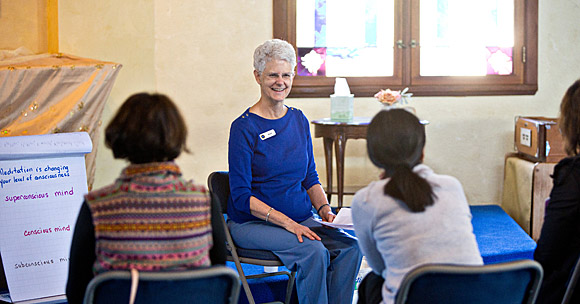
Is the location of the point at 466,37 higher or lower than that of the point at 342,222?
higher

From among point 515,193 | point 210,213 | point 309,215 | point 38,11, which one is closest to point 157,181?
point 210,213

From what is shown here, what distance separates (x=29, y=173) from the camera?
3.09m

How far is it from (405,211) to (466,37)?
12.6ft

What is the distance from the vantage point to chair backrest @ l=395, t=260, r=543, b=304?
1.61m

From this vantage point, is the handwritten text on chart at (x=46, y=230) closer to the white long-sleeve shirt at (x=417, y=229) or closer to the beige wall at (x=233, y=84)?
the beige wall at (x=233, y=84)

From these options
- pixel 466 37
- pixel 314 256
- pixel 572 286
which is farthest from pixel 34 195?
pixel 466 37

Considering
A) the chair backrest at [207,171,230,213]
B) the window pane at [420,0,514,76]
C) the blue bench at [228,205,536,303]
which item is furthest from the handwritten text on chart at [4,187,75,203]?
the window pane at [420,0,514,76]

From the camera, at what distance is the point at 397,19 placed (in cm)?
515

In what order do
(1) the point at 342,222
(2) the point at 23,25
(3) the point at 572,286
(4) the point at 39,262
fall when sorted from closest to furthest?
(3) the point at 572,286, (1) the point at 342,222, (4) the point at 39,262, (2) the point at 23,25

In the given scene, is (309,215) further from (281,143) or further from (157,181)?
(157,181)

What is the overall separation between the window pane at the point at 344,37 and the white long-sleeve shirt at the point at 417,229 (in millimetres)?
3406

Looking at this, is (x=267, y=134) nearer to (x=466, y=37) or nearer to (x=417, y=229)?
(x=417, y=229)

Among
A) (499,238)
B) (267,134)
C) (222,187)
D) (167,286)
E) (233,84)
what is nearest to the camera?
(167,286)

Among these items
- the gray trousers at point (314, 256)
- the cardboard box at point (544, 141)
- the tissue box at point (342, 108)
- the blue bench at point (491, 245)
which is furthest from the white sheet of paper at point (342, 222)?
the cardboard box at point (544, 141)
